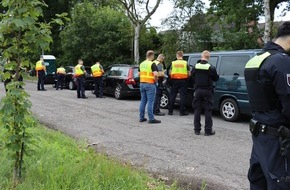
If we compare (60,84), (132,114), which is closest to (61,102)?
(132,114)

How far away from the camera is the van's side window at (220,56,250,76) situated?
9.41m

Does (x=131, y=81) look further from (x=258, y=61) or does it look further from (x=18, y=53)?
(x=258, y=61)

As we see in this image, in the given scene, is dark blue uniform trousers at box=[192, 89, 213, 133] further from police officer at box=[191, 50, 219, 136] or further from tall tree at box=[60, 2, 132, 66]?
tall tree at box=[60, 2, 132, 66]

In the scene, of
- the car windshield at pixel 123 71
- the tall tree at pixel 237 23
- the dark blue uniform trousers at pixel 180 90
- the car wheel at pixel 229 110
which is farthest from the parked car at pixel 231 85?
the tall tree at pixel 237 23

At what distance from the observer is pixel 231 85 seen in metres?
9.69

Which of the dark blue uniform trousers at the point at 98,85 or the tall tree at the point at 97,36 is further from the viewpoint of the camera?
the tall tree at the point at 97,36

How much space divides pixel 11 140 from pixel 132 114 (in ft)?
22.6

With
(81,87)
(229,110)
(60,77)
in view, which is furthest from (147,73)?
(60,77)

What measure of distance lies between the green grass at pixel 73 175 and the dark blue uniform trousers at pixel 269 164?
154cm

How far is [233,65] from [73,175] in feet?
20.4

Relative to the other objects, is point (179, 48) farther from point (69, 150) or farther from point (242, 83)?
point (69, 150)

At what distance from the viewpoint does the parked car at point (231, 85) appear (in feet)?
30.8

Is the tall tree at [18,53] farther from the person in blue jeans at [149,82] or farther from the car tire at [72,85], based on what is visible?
the car tire at [72,85]

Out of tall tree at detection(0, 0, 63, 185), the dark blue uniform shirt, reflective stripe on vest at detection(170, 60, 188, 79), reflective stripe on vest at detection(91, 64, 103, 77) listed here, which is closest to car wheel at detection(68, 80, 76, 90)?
reflective stripe on vest at detection(91, 64, 103, 77)
